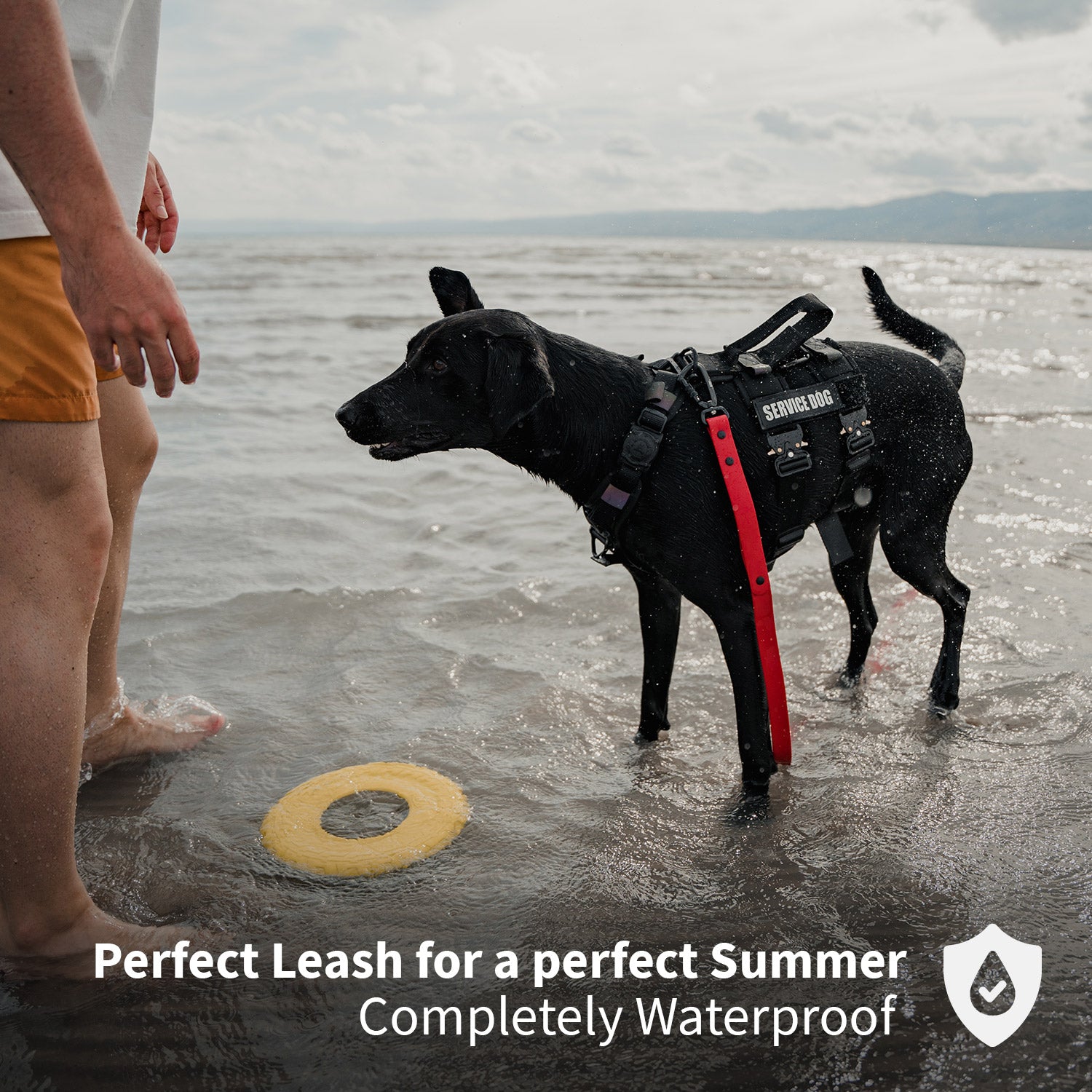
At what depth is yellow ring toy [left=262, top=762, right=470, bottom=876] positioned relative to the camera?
102 inches

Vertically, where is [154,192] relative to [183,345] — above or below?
above

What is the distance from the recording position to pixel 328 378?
10.3m

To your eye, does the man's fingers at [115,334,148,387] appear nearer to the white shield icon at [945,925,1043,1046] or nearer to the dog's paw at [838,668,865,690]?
the white shield icon at [945,925,1043,1046]

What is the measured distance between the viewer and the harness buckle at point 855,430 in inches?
124

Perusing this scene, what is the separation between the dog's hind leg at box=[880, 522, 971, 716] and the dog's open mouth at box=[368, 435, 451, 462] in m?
1.73

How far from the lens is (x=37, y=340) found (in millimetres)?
1802

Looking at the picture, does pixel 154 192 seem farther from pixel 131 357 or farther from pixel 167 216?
pixel 131 357

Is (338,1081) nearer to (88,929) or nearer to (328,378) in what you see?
(88,929)

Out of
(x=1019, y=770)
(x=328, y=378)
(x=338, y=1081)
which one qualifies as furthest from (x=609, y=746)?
(x=328, y=378)

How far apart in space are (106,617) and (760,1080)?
2.22 metres

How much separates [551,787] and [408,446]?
3.91 ft

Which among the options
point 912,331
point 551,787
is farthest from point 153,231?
point 912,331

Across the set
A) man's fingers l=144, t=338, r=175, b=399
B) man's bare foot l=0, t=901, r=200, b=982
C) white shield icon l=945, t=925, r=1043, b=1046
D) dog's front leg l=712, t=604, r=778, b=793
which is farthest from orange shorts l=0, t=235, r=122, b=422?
white shield icon l=945, t=925, r=1043, b=1046

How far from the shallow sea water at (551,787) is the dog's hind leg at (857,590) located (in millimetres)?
121
